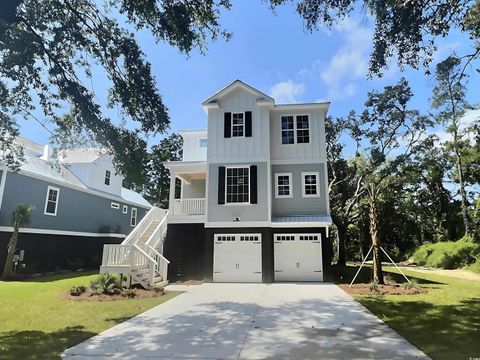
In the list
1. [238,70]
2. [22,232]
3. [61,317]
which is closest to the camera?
[61,317]

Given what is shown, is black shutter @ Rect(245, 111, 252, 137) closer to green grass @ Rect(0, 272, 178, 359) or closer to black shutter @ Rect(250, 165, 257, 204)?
black shutter @ Rect(250, 165, 257, 204)

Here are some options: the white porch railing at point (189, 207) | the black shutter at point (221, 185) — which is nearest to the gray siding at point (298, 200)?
the black shutter at point (221, 185)

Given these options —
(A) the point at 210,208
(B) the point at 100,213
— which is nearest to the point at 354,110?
(A) the point at 210,208

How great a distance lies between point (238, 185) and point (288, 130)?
13.1 feet

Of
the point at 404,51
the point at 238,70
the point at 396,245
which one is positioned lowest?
the point at 396,245

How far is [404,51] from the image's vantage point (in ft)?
24.9

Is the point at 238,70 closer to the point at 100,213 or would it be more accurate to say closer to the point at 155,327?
the point at 155,327

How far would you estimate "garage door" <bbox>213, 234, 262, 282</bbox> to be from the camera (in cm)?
1633

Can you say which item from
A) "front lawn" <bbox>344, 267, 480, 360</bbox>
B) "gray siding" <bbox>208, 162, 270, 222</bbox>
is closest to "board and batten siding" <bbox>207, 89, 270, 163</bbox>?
"gray siding" <bbox>208, 162, 270, 222</bbox>

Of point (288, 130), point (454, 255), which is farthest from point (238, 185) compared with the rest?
point (454, 255)

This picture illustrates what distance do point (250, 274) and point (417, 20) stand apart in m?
12.5

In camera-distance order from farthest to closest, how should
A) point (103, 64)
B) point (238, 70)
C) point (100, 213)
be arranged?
1. point (100, 213)
2. point (238, 70)
3. point (103, 64)

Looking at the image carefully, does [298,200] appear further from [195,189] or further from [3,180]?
[3,180]

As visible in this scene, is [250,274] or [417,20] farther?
[250,274]
